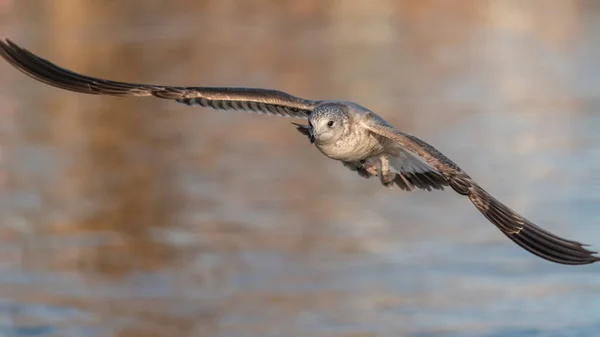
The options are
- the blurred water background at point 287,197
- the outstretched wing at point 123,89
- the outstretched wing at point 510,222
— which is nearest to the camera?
the outstretched wing at point 510,222

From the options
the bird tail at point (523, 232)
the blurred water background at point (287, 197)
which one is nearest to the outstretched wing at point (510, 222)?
the bird tail at point (523, 232)

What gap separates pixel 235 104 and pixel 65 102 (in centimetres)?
1678

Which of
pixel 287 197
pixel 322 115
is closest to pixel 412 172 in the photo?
pixel 322 115

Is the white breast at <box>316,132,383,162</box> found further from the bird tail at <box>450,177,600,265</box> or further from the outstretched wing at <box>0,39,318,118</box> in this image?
the bird tail at <box>450,177,600,265</box>

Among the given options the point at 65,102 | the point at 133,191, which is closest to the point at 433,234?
the point at 133,191

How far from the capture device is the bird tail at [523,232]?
859 cm

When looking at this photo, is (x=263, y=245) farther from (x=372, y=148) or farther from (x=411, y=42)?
(x=411, y=42)

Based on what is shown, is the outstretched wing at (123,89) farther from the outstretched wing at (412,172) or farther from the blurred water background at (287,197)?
the blurred water background at (287,197)

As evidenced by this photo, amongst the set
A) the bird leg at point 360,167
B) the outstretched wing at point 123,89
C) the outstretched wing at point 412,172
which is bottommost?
the outstretched wing at point 412,172

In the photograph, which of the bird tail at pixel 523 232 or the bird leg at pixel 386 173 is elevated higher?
the bird leg at pixel 386 173

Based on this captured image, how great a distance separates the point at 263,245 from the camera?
52.2 feet

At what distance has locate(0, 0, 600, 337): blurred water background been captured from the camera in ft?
44.7

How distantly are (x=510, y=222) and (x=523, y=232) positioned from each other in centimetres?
11

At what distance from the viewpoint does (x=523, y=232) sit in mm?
8945
